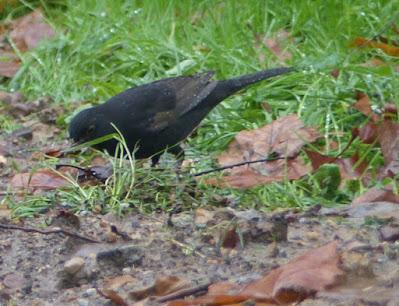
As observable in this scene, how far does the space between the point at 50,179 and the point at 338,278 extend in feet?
7.62

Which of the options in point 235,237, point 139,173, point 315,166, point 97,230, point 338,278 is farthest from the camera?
point 315,166

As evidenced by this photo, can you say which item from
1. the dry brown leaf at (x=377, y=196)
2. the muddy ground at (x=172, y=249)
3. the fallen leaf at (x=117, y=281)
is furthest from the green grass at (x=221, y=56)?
the fallen leaf at (x=117, y=281)

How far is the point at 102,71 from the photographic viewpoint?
7.91 meters

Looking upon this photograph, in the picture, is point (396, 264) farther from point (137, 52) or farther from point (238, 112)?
point (137, 52)

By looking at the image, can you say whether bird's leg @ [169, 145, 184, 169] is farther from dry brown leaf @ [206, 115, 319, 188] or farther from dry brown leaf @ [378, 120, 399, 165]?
dry brown leaf @ [378, 120, 399, 165]

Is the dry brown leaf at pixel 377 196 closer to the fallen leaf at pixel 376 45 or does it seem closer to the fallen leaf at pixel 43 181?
the fallen leaf at pixel 43 181

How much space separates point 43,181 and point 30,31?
334 cm

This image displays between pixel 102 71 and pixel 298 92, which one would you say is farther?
pixel 102 71

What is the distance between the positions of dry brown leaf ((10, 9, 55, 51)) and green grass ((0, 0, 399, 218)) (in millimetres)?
83

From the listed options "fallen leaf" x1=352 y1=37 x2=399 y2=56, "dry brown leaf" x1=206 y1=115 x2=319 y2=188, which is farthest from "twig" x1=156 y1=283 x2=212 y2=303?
"fallen leaf" x1=352 y1=37 x2=399 y2=56

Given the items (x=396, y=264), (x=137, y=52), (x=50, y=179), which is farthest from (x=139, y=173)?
(x=137, y=52)

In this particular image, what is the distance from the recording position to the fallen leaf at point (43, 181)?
553 cm

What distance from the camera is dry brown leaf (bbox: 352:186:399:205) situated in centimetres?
511

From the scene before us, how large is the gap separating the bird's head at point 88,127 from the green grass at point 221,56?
0.52m
